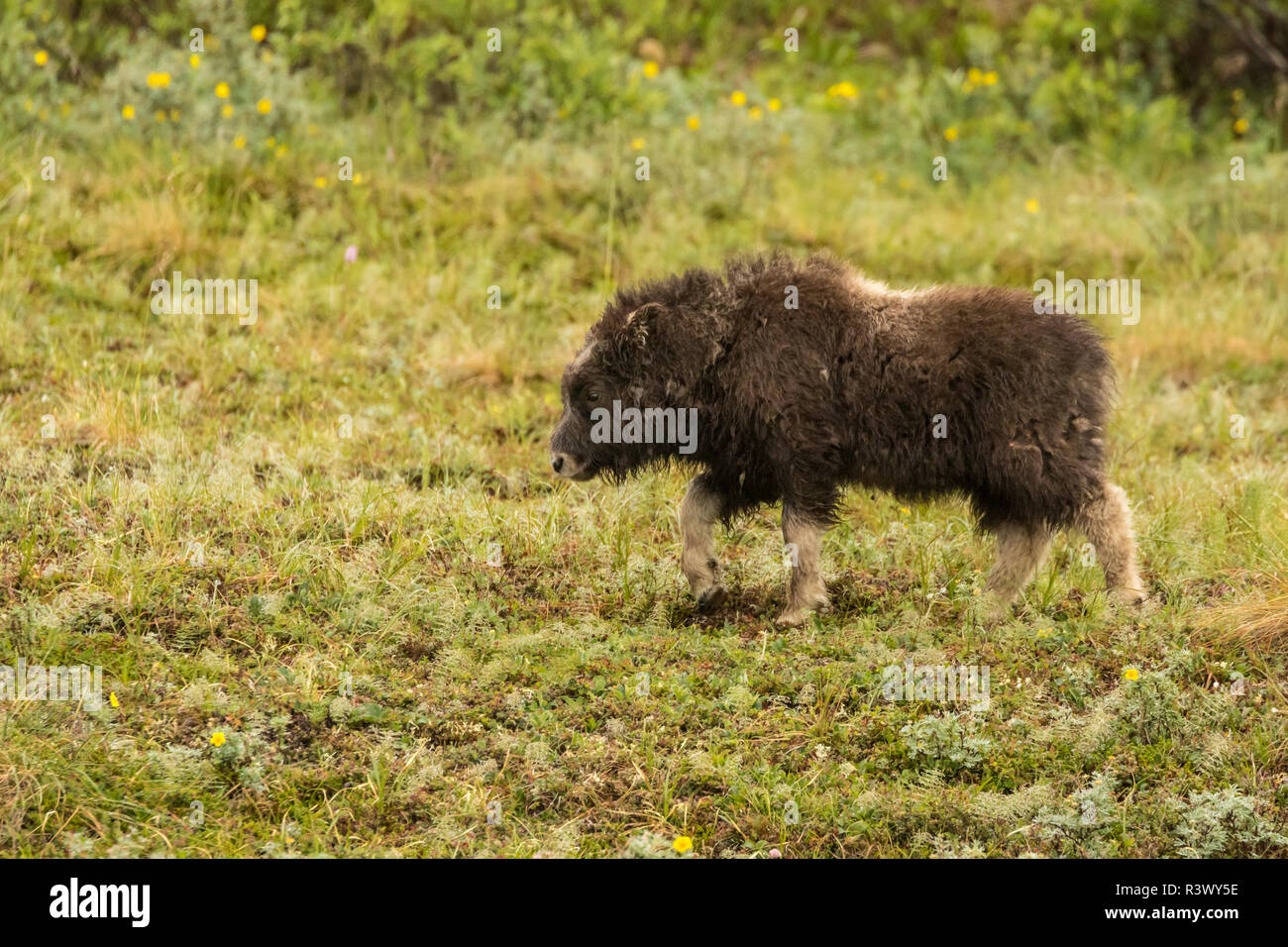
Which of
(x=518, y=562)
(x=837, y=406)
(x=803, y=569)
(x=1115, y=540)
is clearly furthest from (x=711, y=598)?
(x=1115, y=540)

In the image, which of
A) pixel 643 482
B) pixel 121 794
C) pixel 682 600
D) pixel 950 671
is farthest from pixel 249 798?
pixel 643 482

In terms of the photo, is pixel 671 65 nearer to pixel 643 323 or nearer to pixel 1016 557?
pixel 643 323

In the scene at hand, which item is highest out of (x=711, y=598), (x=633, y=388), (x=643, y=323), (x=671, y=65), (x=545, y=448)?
(x=671, y=65)

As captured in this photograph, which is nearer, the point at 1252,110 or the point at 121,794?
the point at 121,794

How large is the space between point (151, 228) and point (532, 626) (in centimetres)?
520

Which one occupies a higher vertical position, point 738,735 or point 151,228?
point 151,228

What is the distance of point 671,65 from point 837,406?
8287 mm

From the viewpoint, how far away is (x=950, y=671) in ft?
20.1

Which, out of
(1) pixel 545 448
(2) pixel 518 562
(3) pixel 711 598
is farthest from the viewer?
(1) pixel 545 448

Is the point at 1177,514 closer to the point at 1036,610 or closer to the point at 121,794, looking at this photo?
the point at 1036,610

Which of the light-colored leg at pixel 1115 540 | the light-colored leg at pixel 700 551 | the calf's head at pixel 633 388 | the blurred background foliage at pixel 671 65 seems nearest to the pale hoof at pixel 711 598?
the light-colored leg at pixel 700 551

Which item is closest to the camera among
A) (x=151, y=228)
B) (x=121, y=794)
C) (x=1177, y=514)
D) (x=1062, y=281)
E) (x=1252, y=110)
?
(x=121, y=794)

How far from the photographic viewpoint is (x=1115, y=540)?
6.75 m

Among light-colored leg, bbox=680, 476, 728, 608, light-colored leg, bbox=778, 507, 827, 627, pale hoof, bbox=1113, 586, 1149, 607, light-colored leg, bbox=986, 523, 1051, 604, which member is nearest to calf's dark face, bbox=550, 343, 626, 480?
light-colored leg, bbox=680, 476, 728, 608
